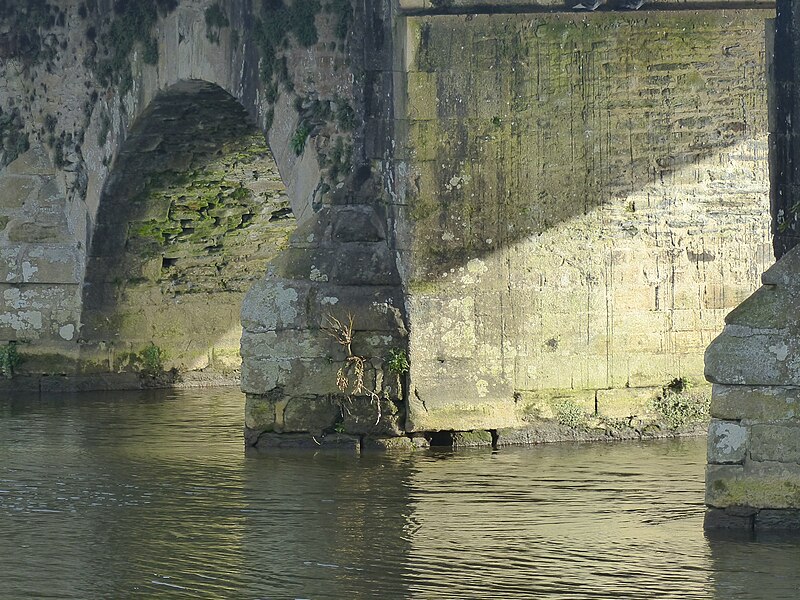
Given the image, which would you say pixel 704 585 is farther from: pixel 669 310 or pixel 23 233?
pixel 23 233

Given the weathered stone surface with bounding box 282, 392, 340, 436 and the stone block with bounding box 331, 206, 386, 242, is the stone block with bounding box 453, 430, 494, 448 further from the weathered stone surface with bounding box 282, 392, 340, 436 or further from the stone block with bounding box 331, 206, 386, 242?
the stone block with bounding box 331, 206, 386, 242

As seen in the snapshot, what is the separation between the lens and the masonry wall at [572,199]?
1364 centimetres

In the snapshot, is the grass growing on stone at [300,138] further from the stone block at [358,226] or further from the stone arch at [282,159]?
the stone block at [358,226]

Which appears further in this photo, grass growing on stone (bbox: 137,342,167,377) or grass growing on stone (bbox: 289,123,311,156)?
grass growing on stone (bbox: 137,342,167,377)

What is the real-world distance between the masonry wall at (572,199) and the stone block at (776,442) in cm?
364

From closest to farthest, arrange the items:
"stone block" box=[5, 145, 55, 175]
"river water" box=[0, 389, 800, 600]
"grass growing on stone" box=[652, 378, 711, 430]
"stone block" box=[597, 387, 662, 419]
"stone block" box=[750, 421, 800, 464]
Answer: "river water" box=[0, 389, 800, 600]
"stone block" box=[750, 421, 800, 464]
"stone block" box=[597, 387, 662, 419]
"grass growing on stone" box=[652, 378, 711, 430]
"stone block" box=[5, 145, 55, 175]

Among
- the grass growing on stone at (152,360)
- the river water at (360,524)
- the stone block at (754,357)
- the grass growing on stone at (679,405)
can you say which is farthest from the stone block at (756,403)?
the grass growing on stone at (152,360)

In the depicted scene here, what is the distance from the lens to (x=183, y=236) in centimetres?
1838

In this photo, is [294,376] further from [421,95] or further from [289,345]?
[421,95]

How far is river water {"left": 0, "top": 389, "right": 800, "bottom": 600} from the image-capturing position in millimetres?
10148

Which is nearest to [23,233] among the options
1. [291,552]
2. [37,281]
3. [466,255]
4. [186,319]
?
[37,281]

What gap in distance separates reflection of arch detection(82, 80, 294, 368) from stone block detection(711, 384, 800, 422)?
7050mm

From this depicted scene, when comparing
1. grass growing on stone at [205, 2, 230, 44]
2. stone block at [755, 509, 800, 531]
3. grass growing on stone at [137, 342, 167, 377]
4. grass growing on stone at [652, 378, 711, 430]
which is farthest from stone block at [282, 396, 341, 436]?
grass growing on stone at [137, 342, 167, 377]

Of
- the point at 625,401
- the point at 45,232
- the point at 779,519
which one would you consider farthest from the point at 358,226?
the point at 45,232
